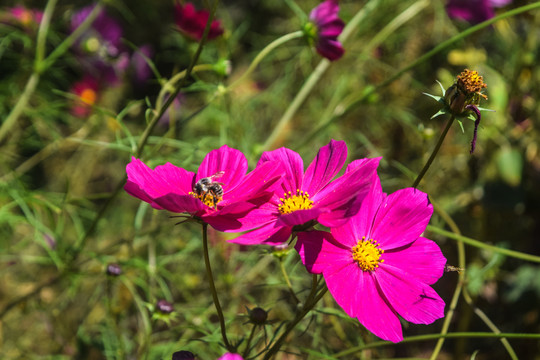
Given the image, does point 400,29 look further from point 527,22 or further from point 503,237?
point 503,237

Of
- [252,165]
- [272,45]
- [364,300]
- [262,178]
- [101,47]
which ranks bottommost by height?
[364,300]

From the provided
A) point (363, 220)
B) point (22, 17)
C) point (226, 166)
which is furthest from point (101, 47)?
point (363, 220)

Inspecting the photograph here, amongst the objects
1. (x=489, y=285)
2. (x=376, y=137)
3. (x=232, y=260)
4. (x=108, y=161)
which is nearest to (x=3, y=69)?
(x=108, y=161)

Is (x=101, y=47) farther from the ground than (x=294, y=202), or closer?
farther from the ground

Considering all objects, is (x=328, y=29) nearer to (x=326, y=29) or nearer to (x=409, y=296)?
(x=326, y=29)

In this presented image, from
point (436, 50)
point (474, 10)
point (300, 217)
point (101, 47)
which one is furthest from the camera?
point (101, 47)

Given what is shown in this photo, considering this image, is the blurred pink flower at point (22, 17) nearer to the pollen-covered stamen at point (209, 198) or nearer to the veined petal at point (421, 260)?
the pollen-covered stamen at point (209, 198)

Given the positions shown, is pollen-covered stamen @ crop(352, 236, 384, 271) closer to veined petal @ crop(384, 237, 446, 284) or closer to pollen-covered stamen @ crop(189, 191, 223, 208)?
veined petal @ crop(384, 237, 446, 284)
